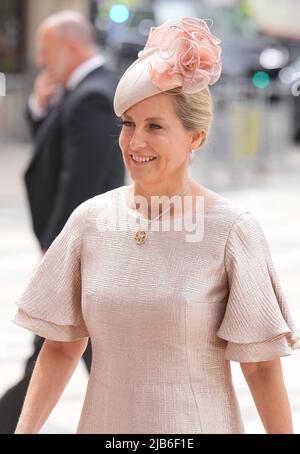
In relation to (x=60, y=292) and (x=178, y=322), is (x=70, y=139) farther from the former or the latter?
(x=178, y=322)

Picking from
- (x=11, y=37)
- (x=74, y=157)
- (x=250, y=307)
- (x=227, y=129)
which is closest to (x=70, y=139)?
(x=74, y=157)

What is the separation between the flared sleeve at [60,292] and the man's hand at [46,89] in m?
2.82

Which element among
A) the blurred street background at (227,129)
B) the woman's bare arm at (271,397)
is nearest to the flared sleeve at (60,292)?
the woman's bare arm at (271,397)

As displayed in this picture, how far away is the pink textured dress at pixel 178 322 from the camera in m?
2.77

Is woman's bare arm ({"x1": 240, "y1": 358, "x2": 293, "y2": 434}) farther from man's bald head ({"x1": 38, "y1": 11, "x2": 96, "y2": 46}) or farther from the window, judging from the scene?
the window

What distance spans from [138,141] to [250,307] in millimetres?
483

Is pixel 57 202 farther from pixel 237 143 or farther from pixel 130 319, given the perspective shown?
pixel 237 143

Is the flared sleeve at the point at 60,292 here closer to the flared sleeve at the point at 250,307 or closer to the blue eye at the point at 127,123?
the blue eye at the point at 127,123

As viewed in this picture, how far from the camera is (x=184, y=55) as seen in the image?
9.34 feet

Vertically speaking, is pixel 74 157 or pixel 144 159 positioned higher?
pixel 144 159

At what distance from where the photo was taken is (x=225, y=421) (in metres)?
2.83

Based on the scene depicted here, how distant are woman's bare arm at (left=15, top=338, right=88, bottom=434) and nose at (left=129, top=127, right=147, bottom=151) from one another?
56 cm

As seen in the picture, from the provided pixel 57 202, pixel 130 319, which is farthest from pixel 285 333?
pixel 57 202
